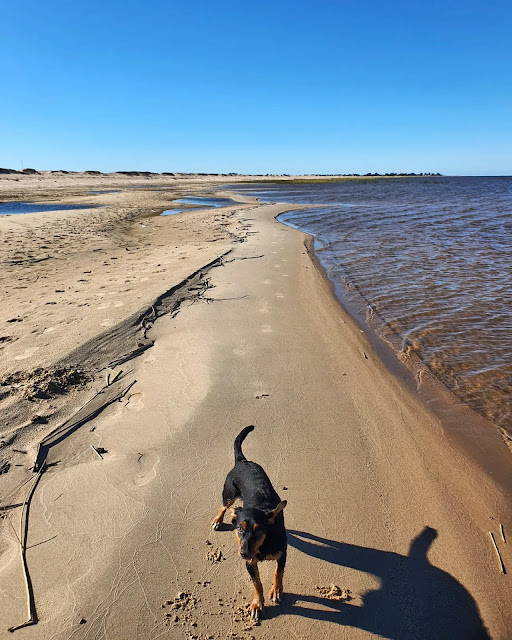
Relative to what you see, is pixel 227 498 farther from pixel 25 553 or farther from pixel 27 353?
pixel 27 353

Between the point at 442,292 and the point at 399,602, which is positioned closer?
the point at 399,602

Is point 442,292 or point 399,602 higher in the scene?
point 399,602

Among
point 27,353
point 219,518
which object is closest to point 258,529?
point 219,518

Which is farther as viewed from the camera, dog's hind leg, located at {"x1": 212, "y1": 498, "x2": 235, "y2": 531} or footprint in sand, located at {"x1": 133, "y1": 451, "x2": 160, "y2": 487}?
footprint in sand, located at {"x1": 133, "y1": 451, "x2": 160, "y2": 487}

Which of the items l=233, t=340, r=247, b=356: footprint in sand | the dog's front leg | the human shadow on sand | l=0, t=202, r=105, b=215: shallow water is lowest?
l=0, t=202, r=105, b=215: shallow water

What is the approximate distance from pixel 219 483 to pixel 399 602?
168 centimetres

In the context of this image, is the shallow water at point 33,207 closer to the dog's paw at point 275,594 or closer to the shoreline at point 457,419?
the shoreline at point 457,419

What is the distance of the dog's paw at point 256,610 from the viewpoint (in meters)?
2.66

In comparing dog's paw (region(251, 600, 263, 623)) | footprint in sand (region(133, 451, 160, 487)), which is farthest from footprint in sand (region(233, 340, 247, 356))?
dog's paw (region(251, 600, 263, 623))

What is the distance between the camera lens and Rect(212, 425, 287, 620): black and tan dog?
8.22ft

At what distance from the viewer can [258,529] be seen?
2.51m

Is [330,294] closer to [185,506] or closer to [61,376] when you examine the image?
[61,376]

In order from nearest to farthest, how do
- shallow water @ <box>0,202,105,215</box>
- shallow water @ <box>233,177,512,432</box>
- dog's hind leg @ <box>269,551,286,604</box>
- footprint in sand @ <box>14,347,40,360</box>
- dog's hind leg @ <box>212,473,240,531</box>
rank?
dog's hind leg @ <box>269,551,286,604</box>
dog's hind leg @ <box>212,473,240,531</box>
footprint in sand @ <box>14,347,40,360</box>
shallow water @ <box>233,177,512,432</box>
shallow water @ <box>0,202,105,215</box>

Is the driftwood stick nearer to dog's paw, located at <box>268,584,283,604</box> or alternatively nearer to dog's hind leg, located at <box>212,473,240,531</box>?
dog's hind leg, located at <box>212,473,240,531</box>
